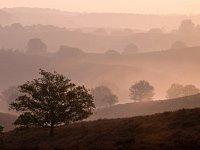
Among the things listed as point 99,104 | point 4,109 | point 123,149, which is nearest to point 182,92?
point 99,104

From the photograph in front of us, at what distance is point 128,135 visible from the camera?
42.3 meters

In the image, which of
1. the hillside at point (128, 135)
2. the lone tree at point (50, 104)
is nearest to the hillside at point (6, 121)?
the hillside at point (128, 135)

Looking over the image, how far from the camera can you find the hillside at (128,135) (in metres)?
37.1

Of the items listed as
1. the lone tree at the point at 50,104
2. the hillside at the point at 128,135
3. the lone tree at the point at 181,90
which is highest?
the lone tree at the point at 181,90

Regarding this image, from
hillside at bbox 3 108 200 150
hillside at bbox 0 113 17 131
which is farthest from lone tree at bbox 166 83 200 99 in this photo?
hillside at bbox 3 108 200 150

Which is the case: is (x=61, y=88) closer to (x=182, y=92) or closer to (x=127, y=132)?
(x=127, y=132)

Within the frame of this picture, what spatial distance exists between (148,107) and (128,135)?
255ft

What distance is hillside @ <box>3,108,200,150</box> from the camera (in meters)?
37.1

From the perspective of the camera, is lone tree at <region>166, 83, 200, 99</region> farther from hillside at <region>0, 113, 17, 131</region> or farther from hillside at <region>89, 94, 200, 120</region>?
hillside at <region>0, 113, 17, 131</region>

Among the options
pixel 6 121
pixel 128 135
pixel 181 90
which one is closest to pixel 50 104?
pixel 128 135

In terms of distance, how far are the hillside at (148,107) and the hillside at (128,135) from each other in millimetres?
55934

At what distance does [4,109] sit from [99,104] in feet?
154

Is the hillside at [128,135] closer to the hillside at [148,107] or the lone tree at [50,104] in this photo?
the lone tree at [50,104]

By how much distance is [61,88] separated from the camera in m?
48.8
